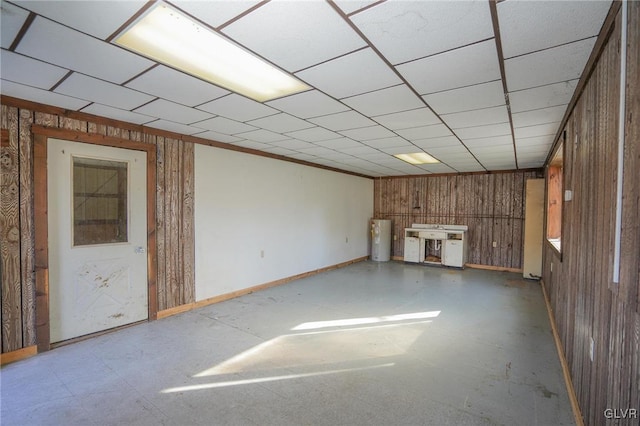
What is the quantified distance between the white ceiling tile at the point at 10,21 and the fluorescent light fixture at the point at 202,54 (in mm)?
417

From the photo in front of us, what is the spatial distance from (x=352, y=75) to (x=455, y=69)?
0.71 m

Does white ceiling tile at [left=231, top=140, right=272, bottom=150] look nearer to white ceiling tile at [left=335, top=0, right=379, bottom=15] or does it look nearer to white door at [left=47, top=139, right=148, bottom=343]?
white door at [left=47, top=139, right=148, bottom=343]

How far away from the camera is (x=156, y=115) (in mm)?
3303

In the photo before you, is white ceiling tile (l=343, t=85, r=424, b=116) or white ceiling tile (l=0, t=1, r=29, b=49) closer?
white ceiling tile (l=0, t=1, r=29, b=49)

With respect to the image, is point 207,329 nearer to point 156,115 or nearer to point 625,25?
point 156,115

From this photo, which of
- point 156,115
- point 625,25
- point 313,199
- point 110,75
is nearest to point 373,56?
point 625,25

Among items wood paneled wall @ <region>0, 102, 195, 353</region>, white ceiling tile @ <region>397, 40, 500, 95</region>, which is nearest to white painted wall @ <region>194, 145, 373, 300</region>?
wood paneled wall @ <region>0, 102, 195, 353</region>

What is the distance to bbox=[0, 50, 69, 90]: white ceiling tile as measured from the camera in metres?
2.04

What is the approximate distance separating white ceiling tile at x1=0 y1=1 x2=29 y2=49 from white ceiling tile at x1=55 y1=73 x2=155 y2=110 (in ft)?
1.67

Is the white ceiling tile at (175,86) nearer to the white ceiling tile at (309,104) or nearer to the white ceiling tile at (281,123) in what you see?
the white ceiling tile at (309,104)

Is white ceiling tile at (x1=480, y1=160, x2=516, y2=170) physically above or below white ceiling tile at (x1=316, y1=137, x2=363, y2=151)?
below

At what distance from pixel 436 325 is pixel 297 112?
301 cm

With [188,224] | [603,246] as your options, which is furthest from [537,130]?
[188,224]

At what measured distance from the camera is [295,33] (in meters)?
1.71
